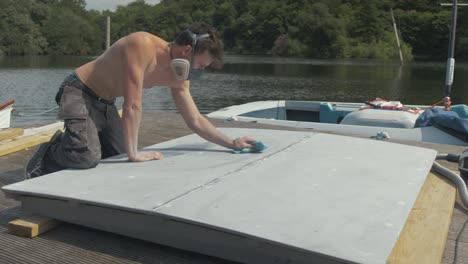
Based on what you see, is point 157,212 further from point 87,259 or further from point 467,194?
point 467,194

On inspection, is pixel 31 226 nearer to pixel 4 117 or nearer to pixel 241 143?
pixel 241 143

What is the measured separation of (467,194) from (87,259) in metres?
2.47

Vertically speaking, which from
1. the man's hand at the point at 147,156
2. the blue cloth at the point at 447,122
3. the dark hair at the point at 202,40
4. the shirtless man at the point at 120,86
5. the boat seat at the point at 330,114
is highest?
the dark hair at the point at 202,40

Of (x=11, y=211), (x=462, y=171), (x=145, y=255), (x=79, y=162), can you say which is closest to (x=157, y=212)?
(x=145, y=255)

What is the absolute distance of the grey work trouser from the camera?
289 cm

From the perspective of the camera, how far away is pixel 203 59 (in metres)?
2.99

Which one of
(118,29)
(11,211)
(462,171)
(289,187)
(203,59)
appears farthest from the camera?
(118,29)

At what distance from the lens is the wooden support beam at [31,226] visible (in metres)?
2.40

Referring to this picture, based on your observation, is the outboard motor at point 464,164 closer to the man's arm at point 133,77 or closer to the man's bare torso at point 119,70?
the man's bare torso at point 119,70

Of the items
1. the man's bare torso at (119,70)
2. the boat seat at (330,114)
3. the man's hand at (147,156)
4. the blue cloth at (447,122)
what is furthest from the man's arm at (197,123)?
the boat seat at (330,114)

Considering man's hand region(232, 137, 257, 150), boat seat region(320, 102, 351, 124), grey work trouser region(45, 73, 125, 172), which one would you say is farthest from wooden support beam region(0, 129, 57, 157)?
boat seat region(320, 102, 351, 124)

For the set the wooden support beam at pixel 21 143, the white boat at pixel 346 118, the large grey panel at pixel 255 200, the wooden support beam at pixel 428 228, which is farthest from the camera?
the white boat at pixel 346 118

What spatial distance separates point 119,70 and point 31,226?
1.13m

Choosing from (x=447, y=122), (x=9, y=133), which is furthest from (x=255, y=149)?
(x=447, y=122)
